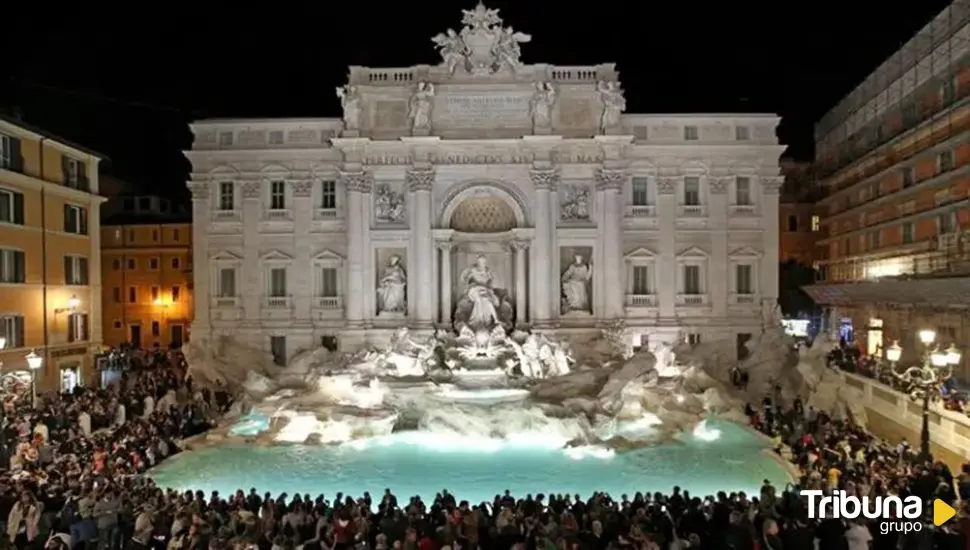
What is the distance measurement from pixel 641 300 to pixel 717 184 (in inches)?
234

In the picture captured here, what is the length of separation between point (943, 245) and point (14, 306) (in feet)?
110

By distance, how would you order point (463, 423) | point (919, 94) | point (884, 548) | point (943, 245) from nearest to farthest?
point (884, 548) < point (463, 423) < point (943, 245) < point (919, 94)

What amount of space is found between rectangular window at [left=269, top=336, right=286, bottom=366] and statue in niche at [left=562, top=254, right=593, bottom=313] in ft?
39.8

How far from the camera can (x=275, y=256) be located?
106 feet

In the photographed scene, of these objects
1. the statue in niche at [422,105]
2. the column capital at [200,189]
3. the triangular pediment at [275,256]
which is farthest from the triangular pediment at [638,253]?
the column capital at [200,189]

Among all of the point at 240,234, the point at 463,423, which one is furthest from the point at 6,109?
the point at 463,423

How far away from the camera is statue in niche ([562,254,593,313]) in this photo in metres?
31.1

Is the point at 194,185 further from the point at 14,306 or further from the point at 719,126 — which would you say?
the point at 719,126

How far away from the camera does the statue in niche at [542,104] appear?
3039cm

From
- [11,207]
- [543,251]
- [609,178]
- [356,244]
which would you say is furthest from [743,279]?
[11,207]

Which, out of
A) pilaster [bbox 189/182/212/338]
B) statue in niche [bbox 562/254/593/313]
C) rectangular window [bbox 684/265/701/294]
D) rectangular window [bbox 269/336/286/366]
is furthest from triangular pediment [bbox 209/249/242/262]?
rectangular window [bbox 684/265/701/294]

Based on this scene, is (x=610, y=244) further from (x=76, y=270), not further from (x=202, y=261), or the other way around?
(x=76, y=270)

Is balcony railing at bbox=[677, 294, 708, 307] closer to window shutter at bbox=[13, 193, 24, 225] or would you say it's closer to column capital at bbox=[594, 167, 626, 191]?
column capital at bbox=[594, 167, 626, 191]

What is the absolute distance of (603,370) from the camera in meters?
24.2
